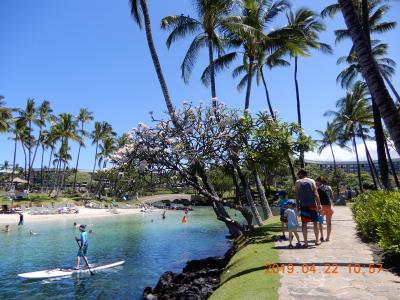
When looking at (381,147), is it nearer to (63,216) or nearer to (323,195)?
(323,195)

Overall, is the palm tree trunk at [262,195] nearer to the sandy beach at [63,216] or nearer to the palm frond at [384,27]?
the palm frond at [384,27]

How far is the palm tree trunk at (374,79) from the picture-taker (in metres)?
6.75

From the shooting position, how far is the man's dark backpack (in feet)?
38.0

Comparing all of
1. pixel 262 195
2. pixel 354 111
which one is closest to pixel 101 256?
pixel 262 195

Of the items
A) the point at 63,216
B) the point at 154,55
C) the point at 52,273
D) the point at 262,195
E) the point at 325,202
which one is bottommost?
the point at 52,273

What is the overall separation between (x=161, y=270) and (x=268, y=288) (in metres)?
13.1

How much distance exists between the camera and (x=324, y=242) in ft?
39.0

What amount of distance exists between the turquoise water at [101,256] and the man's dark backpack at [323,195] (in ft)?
26.4

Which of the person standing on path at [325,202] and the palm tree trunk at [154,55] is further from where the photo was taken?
the palm tree trunk at [154,55]

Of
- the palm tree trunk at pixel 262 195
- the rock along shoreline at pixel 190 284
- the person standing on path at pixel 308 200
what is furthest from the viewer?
the palm tree trunk at pixel 262 195

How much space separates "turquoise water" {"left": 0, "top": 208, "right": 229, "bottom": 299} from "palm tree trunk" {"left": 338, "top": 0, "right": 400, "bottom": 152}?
1145cm

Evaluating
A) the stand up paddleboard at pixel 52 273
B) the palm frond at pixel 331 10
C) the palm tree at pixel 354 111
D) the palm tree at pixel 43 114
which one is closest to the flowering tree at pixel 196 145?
the stand up paddleboard at pixel 52 273
